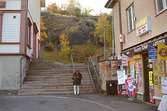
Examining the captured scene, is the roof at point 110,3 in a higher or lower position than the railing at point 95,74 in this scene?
higher

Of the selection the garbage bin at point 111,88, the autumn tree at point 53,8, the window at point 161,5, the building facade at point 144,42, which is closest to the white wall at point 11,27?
the building facade at point 144,42

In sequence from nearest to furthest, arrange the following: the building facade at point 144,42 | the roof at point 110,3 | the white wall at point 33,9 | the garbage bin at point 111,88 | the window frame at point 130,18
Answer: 1. the building facade at point 144,42
2. the window frame at point 130,18
3. the garbage bin at point 111,88
4. the roof at point 110,3
5. the white wall at point 33,9

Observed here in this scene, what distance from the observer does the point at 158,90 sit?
15469mm

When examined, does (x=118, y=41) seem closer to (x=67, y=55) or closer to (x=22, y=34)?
(x=22, y=34)

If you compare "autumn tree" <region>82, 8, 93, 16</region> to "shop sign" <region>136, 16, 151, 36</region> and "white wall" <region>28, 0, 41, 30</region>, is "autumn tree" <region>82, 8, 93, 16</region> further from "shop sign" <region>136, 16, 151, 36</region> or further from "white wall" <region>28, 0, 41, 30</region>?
"shop sign" <region>136, 16, 151, 36</region>

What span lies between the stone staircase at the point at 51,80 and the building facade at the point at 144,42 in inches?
170

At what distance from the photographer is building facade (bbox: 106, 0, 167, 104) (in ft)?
47.4

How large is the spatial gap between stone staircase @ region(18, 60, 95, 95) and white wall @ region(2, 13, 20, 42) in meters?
3.34

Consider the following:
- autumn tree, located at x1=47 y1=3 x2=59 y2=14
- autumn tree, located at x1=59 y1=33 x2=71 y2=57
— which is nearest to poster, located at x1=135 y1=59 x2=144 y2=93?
autumn tree, located at x1=59 y1=33 x2=71 y2=57

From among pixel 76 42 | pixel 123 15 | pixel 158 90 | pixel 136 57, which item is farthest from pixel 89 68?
pixel 76 42

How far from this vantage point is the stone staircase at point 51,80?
77.3 feet

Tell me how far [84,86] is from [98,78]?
1.38m

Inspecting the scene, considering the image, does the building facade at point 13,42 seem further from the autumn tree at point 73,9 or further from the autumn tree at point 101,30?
the autumn tree at point 73,9

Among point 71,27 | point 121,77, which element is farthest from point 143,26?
point 71,27
